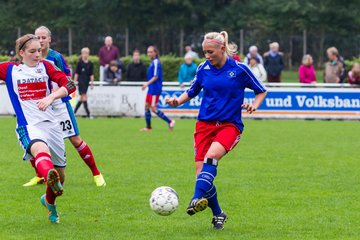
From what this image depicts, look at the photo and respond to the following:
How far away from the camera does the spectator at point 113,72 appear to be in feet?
82.9

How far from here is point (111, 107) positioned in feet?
80.3

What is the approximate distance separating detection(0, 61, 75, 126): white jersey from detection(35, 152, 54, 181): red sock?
54 cm

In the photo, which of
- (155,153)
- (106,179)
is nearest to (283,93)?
(155,153)

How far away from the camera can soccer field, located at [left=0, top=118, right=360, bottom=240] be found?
8398 mm

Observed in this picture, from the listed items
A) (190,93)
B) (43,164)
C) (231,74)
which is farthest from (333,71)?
(43,164)

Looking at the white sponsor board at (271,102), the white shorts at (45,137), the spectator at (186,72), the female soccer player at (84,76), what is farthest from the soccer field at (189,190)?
the spectator at (186,72)

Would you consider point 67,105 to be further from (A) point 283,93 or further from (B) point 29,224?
(A) point 283,93

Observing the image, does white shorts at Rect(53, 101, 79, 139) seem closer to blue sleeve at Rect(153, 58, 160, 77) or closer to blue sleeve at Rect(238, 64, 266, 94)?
blue sleeve at Rect(238, 64, 266, 94)

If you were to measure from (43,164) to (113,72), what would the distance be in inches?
690

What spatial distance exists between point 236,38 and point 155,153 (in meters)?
26.4

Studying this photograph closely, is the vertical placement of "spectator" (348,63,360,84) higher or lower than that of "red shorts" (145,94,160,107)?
higher

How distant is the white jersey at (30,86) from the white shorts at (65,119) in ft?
7.29

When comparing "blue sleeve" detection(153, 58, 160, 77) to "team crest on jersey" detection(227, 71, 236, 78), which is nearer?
"team crest on jersey" detection(227, 71, 236, 78)

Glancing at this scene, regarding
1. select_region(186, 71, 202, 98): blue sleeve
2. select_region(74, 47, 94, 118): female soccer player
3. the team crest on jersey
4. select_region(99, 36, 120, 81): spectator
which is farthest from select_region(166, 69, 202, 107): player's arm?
select_region(99, 36, 120, 81): spectator
